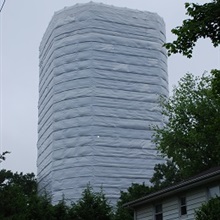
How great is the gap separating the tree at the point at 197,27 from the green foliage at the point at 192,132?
31.3 meters

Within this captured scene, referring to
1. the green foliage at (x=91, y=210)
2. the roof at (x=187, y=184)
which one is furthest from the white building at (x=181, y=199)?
the green foliage at (x=91, y=210)

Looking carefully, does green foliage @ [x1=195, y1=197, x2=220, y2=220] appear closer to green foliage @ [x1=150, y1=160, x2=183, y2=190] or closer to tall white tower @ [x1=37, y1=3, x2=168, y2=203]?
green foliage @ [x1=150, y1=160, x2=183, y2=190]

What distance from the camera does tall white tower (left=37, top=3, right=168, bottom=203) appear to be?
10075cm

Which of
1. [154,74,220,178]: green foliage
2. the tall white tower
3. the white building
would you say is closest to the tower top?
the tall white tower

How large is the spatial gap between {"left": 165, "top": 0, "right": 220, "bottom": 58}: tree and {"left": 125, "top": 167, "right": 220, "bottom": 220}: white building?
11656 mm

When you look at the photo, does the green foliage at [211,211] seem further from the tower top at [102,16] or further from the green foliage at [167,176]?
the tower top at [102,16]

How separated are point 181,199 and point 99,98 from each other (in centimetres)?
7266

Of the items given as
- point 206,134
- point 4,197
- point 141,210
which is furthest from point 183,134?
point 4,197

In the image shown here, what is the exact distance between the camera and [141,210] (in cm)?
3594

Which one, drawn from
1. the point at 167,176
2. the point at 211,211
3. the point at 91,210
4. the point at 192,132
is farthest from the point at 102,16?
the point at 211,211

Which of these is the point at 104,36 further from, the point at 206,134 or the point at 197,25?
the point at 197,25

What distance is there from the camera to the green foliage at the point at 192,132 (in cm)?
5034

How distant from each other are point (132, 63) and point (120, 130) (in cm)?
1517

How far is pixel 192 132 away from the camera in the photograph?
49875 millimetres
